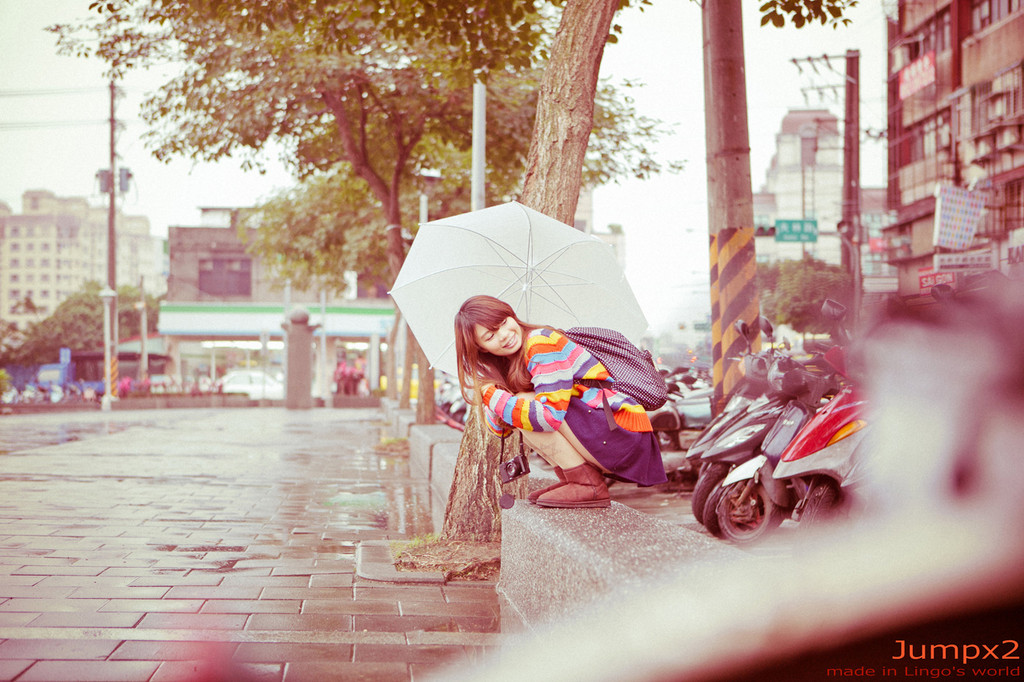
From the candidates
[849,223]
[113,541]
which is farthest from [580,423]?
[849,223]

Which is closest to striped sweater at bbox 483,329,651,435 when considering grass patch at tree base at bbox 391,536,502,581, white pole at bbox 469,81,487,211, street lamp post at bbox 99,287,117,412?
grass patch at tree base at bbox 391,536,502,581

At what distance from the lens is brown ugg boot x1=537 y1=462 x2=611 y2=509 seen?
4.16 meters

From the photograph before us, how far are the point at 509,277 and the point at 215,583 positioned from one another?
209cm

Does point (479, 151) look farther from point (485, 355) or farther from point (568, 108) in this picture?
point (485, 355)

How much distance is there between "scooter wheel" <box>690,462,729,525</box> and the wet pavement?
64.4 inches

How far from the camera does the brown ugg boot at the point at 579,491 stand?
416 centimetres

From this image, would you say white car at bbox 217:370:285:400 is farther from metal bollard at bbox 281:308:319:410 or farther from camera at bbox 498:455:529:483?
camera at bbox 498:455:529:483

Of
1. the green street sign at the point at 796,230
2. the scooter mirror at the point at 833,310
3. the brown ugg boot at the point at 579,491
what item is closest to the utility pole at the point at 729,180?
the scooter mirror at the point at 833,310

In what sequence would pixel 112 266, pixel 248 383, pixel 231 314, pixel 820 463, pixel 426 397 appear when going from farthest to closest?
pixel 231 314 < pixel 248 383 < pixel 112 266 < pixel 426 397 < pixel 820 463

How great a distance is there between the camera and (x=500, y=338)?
A: 4.07 meters

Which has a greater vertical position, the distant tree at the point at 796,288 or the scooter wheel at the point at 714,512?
the distant tree at the point at 796,288

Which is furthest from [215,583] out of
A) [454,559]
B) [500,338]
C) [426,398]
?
[426,398]

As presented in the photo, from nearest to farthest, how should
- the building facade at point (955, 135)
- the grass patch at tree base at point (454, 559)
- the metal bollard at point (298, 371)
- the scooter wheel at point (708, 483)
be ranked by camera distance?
the grass patch at tree base at point (454, 559), the scooter wheel at point (708, 483), the building facade at point (955, 135), the metal bollard at point (298, 371)

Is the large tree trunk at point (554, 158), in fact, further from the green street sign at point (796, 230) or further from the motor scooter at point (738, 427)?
the green street sign at point (796, 230)
